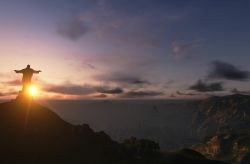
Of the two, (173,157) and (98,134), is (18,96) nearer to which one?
(98,134)

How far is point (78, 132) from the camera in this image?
484 feet

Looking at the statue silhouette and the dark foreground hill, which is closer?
the statue silhouette

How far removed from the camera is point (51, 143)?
125m

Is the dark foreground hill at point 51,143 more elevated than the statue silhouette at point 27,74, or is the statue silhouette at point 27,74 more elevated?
the statue silhouette at point 27,74

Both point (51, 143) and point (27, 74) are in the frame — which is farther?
point (51, 143)

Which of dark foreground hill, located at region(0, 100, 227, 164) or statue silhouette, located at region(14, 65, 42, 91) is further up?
statue silhouette, located at region(14, 65, 42, 91)

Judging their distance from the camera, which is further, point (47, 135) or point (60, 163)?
point (47, 135)

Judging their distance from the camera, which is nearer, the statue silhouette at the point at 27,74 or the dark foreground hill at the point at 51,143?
the statue silhouette at the point at 27,74

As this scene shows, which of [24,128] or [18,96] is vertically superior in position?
[18,96]

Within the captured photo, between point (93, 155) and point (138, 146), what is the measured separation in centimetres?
3644

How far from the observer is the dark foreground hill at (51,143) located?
113500mm

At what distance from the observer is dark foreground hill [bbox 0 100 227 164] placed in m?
114

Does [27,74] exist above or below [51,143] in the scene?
above

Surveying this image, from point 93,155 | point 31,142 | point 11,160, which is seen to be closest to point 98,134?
point 93,155
